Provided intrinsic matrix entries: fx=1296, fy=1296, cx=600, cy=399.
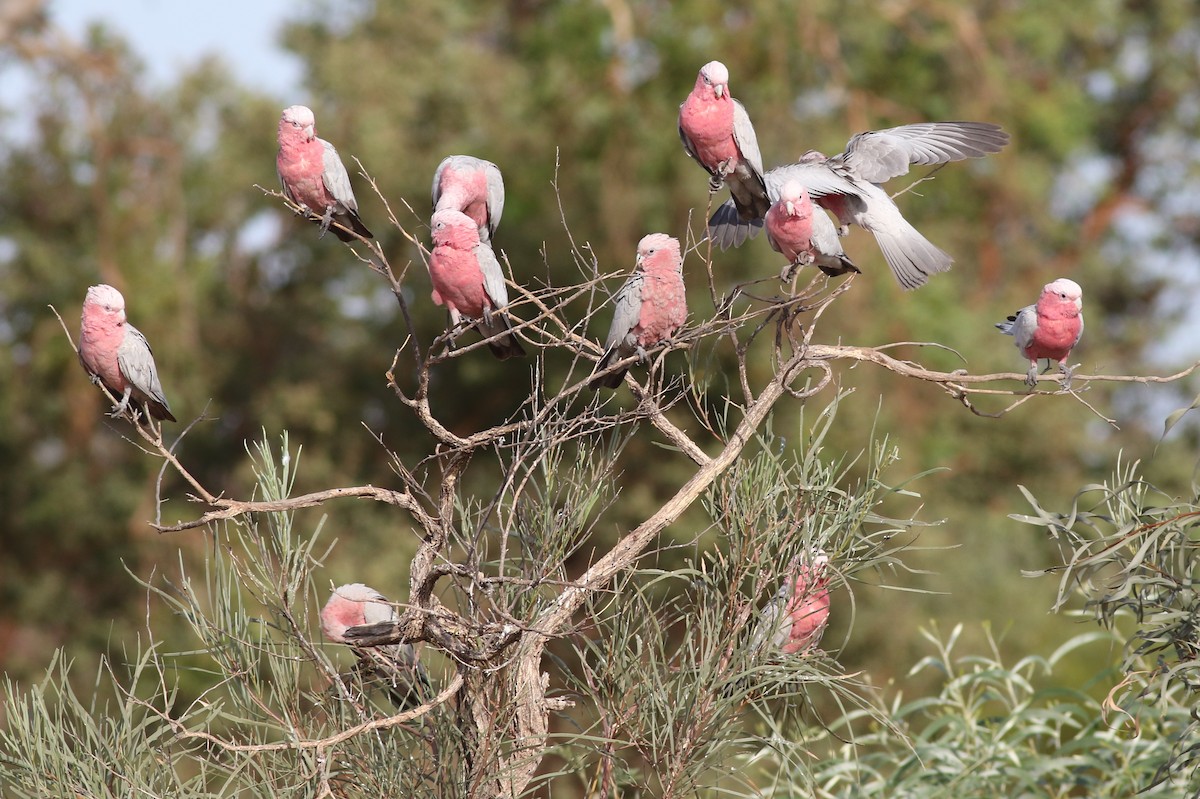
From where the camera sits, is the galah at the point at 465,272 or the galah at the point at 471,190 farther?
the galah at the point at 471,190

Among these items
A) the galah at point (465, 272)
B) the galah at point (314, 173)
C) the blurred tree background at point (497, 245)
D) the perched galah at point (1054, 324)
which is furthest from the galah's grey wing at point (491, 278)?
the blurred tree background at point (497, 245)

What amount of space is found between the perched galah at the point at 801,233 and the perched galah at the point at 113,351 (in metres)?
1.29

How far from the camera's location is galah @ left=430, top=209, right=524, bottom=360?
2.35 meters

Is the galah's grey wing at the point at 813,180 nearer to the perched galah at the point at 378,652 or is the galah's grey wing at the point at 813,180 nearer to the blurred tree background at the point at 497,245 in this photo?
the perched galah at the point at 378,652

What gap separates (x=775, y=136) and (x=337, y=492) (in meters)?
6.69

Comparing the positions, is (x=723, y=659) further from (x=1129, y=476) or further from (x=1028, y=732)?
(x=1028, y=732)

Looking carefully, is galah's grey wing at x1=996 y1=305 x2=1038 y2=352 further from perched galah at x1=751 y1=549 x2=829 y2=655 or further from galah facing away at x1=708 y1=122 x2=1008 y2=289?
perched galah at x1=751 y1=549 x2=829 y2=655

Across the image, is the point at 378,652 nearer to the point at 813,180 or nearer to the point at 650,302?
the point at 650,302

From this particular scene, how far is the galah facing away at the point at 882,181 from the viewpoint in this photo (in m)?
2.62

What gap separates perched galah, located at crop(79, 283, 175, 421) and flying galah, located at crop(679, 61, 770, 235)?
1209 millimetres

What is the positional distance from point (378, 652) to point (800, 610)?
71 cm

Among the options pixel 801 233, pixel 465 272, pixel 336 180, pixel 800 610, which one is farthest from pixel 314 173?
pixel 800 610

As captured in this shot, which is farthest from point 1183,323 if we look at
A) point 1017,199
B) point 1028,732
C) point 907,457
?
point 1028,732

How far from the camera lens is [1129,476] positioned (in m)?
2.10
